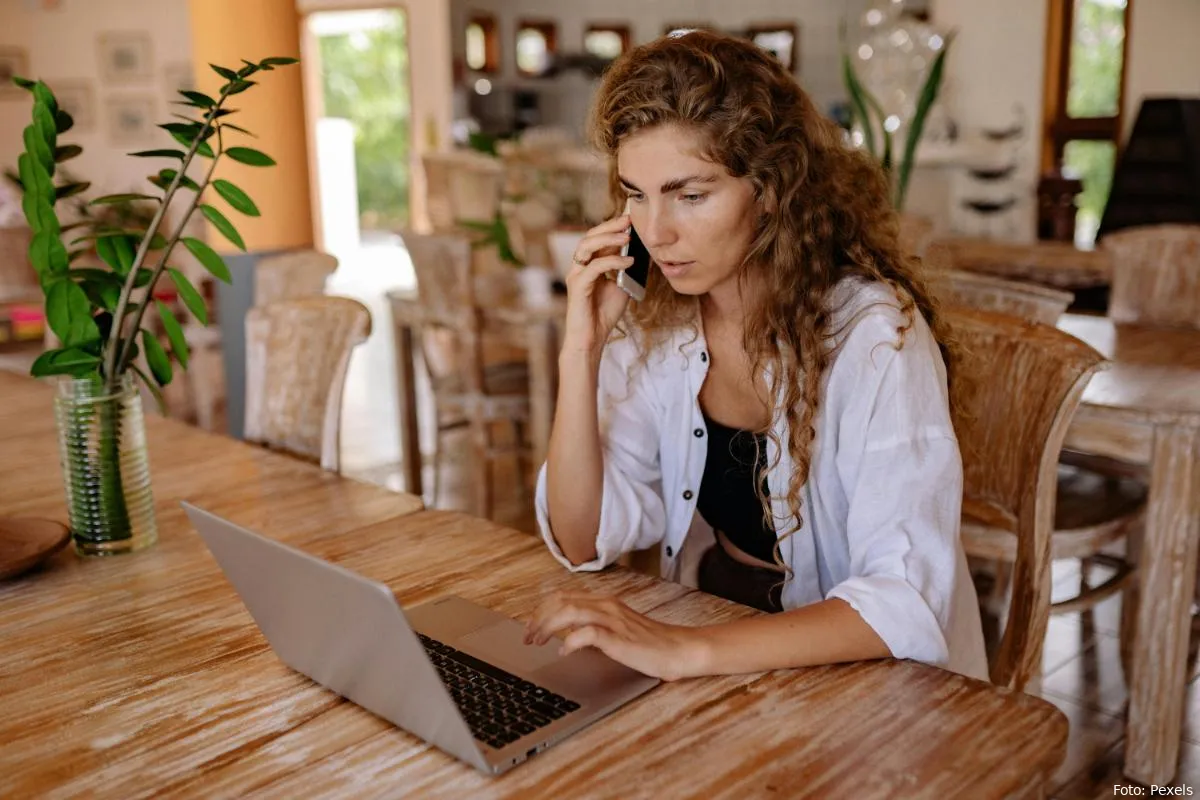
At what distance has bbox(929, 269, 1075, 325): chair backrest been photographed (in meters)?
2.40

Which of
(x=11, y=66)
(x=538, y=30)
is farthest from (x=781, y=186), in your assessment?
(x=538, y=30)

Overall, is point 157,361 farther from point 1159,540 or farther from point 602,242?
point 1159,540

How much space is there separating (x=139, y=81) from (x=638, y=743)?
19.9ft

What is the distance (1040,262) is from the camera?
5633mm

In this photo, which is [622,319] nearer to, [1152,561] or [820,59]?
[1152,561]

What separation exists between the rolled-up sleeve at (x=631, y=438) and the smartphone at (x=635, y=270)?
0.12m

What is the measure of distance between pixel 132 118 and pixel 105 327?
5275mm

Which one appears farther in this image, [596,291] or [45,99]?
[596,291]

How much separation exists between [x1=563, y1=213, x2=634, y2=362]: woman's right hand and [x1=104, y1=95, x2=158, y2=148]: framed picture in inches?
210

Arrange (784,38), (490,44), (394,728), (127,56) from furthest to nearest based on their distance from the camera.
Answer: (490,44)
(784,38)
(127,56)
(394,728)

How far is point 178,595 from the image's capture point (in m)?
1.33

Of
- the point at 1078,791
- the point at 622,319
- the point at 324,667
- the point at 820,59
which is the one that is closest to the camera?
the point at 324,667

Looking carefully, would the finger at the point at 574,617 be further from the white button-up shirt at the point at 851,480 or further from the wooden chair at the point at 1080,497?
the wooden chair at the point at 1080,497

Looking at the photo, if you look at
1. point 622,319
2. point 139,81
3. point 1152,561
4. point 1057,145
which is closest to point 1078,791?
point 1152,561
